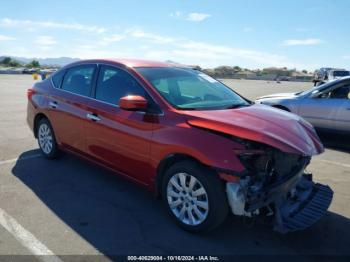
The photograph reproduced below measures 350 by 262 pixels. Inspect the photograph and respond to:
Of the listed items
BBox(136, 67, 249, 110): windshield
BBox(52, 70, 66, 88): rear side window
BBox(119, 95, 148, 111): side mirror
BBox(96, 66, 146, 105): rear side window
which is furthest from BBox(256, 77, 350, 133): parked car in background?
BBox(119, 95, 148, 111): side mirror

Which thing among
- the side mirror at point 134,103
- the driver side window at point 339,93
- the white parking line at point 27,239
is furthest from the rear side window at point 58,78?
the driver side window at point 339,93

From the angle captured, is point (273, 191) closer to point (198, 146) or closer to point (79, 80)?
point (198, 146)

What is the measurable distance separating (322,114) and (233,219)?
15.1ft

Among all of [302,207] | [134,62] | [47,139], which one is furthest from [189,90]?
[47,139]

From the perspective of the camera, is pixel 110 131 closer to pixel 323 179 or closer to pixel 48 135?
pixel 48 135

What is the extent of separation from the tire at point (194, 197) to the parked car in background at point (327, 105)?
16.7 feet

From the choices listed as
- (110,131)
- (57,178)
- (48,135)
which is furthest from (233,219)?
(48,135)

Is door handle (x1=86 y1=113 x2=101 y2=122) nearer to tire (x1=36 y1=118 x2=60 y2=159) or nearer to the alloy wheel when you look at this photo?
tire (x1=36 y1=118 x2=60 y2=159)

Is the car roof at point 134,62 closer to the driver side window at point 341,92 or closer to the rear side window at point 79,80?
Answer: the rear side window at point 79,80

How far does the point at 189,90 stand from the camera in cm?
461

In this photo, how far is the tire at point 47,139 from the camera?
5.72 meters

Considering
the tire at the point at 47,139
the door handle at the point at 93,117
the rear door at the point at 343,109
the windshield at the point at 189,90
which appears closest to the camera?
the windshield at the point at 189,90

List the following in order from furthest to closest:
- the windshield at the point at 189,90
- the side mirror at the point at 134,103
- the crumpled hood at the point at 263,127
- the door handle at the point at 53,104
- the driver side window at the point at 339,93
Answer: the driver side window at the point at 339,93, the door handle at the point at 53,104, the windshield at the point at 189,90, the side mirror at the point at 134,103, the crumpled hood at the point at 263,127

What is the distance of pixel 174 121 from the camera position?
12.3 ft
